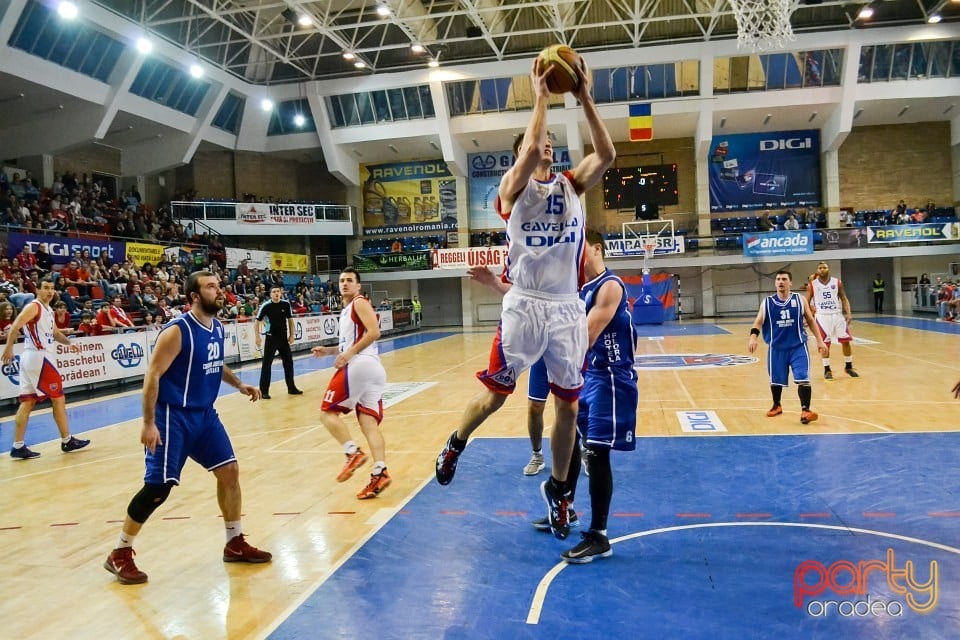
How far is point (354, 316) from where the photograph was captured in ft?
18.9

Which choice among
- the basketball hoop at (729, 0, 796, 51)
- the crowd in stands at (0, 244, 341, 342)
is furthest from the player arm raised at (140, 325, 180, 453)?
the basketball hoop at (729, 0, 796, 51)

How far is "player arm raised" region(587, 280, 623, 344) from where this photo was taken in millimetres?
3780

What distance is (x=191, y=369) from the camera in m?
3.90

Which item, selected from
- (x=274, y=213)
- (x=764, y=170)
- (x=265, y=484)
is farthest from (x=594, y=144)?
(x=764, y=170)

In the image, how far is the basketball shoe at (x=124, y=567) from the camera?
3.71 metres

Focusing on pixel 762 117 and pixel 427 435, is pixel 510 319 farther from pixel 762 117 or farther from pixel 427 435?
pixel 762 117

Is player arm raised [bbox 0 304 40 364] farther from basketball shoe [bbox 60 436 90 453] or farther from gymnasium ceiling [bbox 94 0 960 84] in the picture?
gymnasium ceiling [bbox 94 0 960 84]

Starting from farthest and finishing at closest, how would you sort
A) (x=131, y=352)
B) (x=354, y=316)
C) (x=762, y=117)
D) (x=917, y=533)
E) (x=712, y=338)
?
(x=762, y=117) → (x=712, y=338) → (x=131, y=352) → (x=354, y=316) → (x=917, y=533)

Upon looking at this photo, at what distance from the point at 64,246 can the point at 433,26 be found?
676 inches

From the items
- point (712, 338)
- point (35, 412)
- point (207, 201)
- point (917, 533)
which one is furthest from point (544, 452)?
point (207, 201)

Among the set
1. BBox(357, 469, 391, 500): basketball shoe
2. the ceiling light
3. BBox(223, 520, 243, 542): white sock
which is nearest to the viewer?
BBox(223, 520, 243, 542): white sock

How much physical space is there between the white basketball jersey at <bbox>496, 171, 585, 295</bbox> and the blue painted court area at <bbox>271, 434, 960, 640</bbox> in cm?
153

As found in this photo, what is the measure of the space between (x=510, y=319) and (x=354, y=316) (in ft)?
8.63

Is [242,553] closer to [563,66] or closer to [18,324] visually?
[563,66]
